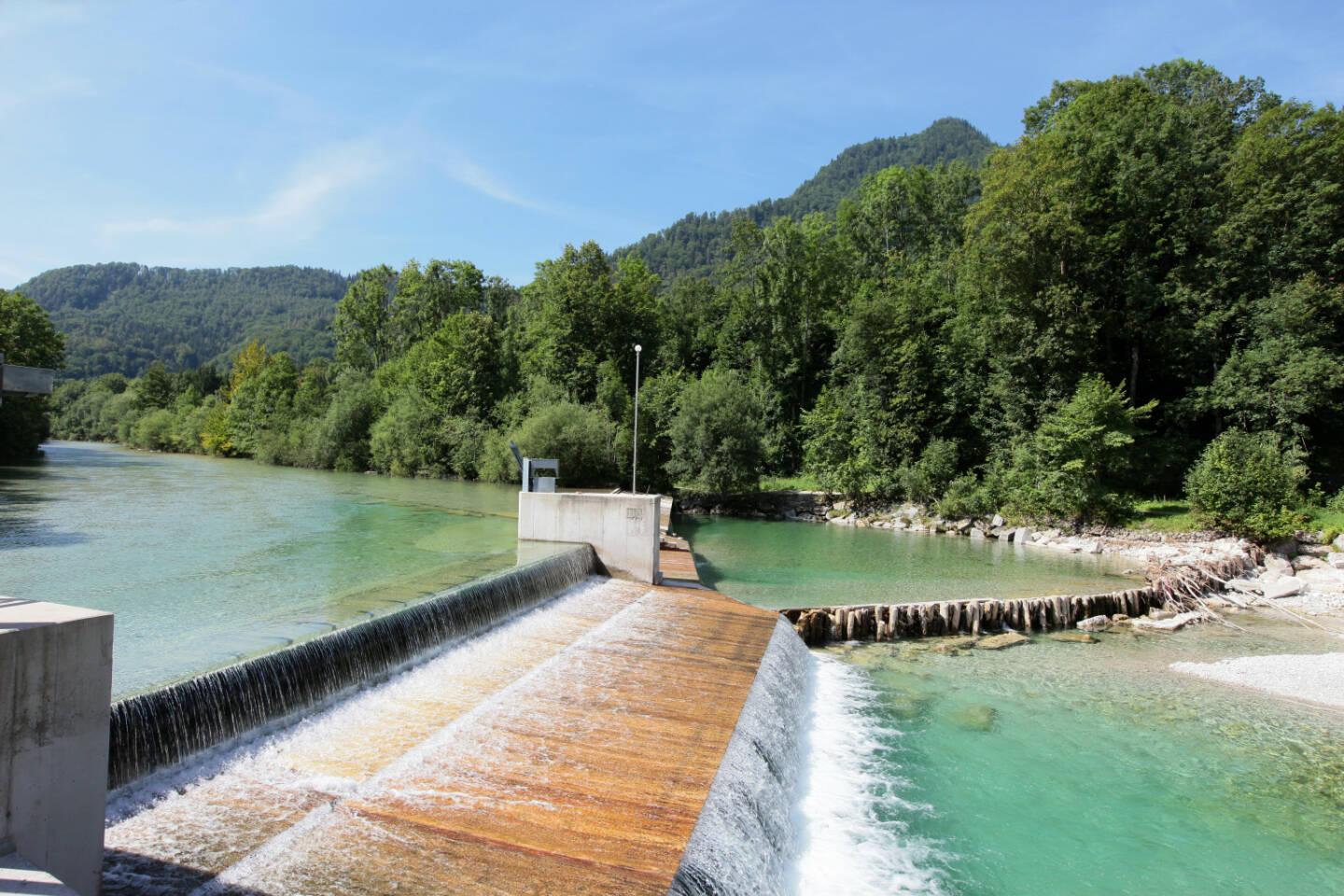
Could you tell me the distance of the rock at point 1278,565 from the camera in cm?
2031

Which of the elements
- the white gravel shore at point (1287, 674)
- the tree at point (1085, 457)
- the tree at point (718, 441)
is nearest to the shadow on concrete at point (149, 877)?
the white gravel shore at point (1287, 674)

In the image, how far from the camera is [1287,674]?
12.4m

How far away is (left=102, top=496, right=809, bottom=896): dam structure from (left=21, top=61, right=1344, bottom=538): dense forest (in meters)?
23.2

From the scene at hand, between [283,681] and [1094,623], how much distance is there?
51.6ft

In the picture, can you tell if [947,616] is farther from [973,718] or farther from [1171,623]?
[1171,623]

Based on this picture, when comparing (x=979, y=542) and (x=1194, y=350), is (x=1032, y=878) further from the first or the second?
(x=1194, y=350)

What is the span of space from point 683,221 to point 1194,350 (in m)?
141

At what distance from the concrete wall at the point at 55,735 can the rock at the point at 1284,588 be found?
23.5m

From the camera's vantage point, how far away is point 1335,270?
28.1 m

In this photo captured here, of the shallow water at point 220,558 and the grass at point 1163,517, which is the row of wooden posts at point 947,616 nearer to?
the shallow water at point 220,558

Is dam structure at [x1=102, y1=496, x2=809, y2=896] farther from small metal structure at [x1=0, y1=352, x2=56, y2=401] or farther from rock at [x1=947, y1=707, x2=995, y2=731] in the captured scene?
small metal structure at [x1=0, y1=352, x2=56, y2=401]

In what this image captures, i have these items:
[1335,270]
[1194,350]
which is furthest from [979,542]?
[1335,270]

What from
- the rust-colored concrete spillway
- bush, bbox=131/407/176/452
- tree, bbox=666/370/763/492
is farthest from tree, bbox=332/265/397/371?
the rust-colored concrete spillway

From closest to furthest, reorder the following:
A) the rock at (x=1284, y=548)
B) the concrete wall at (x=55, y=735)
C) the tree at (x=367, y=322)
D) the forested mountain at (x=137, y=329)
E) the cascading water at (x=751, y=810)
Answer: the concrete wall at (x=55, y=735), the cascading water at (x=751, y=810), the rock at (x=1284, y=548), the tree at (x=367, y=322), the forested mountain at (x=137, y=329)
